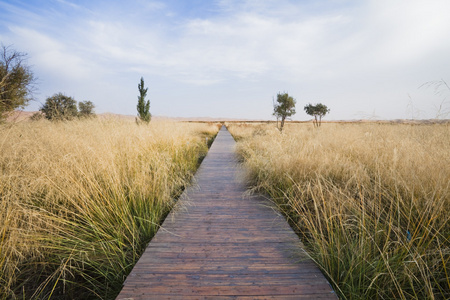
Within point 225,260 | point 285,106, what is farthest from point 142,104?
point 225,260

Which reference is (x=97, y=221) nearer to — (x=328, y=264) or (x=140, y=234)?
(x=140, y=234)

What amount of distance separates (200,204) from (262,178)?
50.6 inches

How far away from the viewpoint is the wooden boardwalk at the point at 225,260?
1.71 meters

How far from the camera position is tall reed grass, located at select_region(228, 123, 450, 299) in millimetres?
1763

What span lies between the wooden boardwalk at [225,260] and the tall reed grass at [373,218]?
0.26m

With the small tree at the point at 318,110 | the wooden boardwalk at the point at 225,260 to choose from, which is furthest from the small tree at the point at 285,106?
the wooden boardwalk at the point at 225,260

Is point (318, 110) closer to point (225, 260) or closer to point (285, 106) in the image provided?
point (285, 106)

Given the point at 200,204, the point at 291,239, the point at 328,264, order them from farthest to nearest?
1. the point at 200,204
2. the point at 291,239
3. the point at 328,264

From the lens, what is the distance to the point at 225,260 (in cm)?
210

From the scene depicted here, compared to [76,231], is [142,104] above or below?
above

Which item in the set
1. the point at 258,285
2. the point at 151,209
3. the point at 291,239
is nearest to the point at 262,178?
the point at 291,239

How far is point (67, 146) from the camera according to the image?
3.77m

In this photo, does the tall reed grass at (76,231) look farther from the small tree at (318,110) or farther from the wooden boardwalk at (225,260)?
the small tree at (318,110)

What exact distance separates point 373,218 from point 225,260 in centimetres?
191
